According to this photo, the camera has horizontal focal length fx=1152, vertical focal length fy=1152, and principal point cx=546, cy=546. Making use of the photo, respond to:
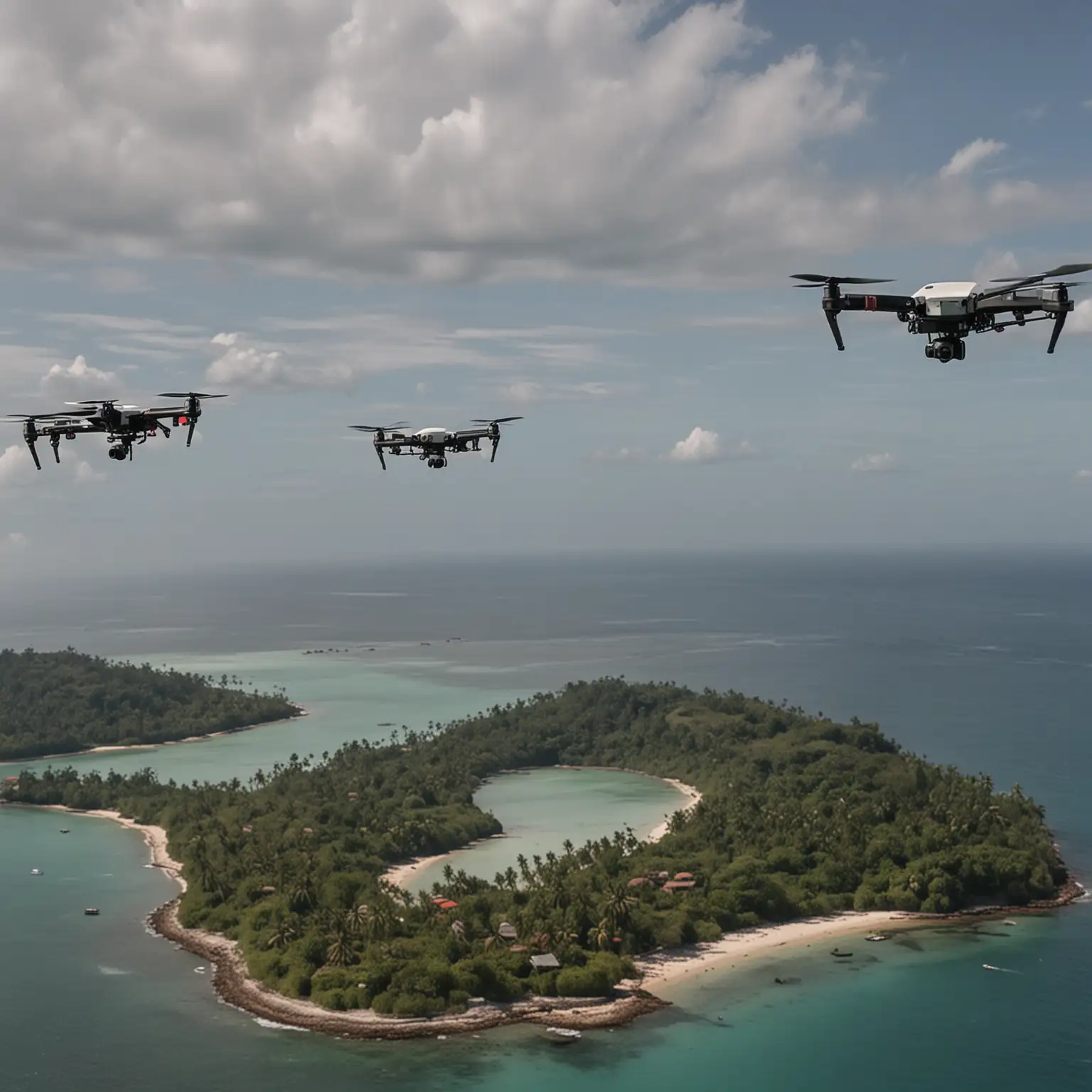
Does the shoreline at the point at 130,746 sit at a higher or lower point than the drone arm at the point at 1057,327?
lower

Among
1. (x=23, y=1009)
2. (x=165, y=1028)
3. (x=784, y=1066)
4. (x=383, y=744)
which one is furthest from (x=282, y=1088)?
(x=383, y=744)

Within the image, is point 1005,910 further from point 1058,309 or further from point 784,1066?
point 1058,309

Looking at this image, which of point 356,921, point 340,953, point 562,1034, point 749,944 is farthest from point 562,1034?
point 749,944

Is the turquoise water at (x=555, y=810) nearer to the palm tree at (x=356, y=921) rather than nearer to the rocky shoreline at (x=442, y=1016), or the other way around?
the palm tree at (x=356, y=921)

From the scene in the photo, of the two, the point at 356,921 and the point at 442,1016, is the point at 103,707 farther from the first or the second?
the point at 442,1016

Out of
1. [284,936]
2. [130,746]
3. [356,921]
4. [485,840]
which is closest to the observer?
[356,921]

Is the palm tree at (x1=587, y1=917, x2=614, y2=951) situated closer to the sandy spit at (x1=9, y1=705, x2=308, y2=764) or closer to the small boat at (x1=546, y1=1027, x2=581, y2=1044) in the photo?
the small boat at (x1=546, y1=1027, x2=581, y2=1044)

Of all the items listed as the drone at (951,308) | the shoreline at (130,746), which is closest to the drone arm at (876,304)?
the drone at (951,308)
